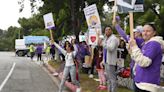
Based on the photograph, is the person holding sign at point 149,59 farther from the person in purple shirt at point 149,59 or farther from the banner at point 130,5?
the banner at point 130,5

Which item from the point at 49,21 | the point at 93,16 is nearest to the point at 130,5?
the point at 93,16

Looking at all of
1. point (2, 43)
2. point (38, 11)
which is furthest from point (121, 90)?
point (2, 43)

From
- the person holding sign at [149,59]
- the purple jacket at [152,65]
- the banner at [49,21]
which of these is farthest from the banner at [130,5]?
the banner at [49,21]

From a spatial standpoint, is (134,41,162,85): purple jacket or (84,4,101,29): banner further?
(84,4,101,29): banner

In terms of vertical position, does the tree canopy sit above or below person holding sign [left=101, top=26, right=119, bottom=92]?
above

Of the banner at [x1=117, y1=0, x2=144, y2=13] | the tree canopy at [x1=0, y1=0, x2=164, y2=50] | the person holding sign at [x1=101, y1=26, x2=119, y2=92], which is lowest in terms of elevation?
the person holding sign at [x1=101, y1=26, x2=119, y2=92]

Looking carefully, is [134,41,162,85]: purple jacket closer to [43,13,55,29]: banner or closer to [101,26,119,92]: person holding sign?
[101,26,119,92]: person holding sign

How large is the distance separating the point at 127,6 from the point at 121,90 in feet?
19.5

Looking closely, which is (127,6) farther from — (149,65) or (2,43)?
(2,43)

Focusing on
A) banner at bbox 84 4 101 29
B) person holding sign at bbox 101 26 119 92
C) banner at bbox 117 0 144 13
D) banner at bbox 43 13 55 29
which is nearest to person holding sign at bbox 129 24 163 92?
banner at bbox 117 0 144 13

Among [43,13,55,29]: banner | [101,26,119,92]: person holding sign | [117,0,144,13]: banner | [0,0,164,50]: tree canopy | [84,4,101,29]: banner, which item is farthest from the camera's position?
[0,0,164,50]: tree canopy

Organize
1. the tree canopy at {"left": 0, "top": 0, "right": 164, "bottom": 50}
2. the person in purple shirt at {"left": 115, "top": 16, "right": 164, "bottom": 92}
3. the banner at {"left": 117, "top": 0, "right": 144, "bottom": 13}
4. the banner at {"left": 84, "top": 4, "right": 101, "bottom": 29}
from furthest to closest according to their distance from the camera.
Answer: the tree canopy at {"left": 0, "top": 0, "right": 164, "bottom": 50} < the banner at {"left": 84, "top": 4, "right": 101, "bottom": 29} < the banner at {"left": 117, "top": 0, "right": 144, "bottom": 13} < the person in purple shirt at {"left": 115, "top": 16, "right": 164, "bottom": 92}

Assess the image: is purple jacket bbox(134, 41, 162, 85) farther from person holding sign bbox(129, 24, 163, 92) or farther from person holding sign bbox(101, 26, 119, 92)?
person holding sign bbox(101, 26, 119, 92)

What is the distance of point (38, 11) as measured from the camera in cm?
2694
